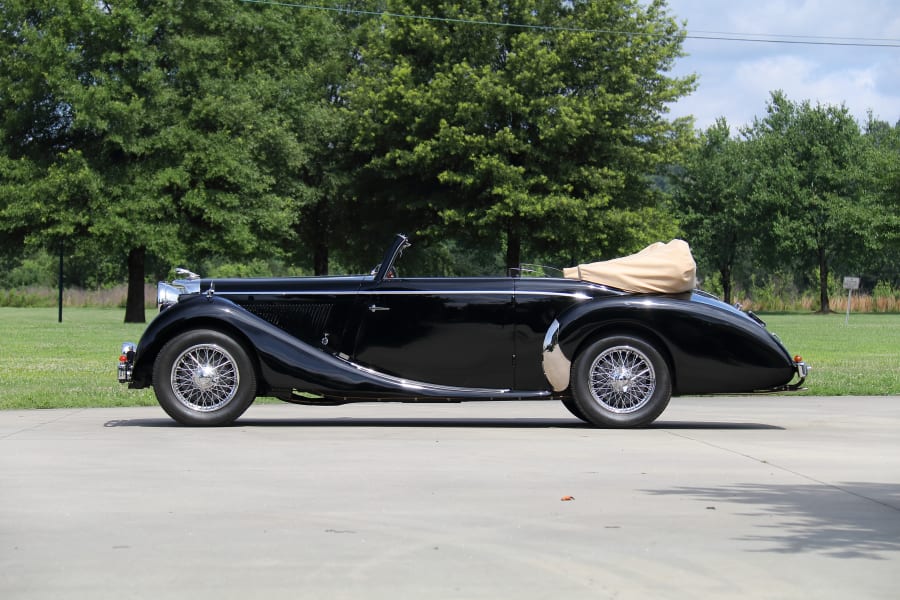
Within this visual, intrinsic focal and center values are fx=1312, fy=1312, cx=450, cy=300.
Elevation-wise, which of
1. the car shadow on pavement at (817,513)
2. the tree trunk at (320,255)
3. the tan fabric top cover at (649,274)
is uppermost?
the tree trunk at (320,255)

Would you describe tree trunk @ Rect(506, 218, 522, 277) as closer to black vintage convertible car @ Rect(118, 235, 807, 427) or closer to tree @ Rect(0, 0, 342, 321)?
tree @ Rect(0, 0, 342, 321)

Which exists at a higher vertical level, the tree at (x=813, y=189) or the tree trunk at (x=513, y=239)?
the tree at (x=813, y=189)

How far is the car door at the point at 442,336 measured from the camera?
437 inches

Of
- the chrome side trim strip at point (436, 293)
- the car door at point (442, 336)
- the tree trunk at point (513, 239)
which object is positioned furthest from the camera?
the tree trunk at point (513, 239)

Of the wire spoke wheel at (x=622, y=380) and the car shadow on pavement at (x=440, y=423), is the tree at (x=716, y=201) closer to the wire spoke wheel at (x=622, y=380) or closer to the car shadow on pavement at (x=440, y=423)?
the car shadow on pavement at (x=440, y=423)

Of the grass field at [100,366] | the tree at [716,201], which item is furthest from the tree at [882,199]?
the grass field at [100,366]

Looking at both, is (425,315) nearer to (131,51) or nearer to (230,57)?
(131,51)

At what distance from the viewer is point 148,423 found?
1153 centimetres

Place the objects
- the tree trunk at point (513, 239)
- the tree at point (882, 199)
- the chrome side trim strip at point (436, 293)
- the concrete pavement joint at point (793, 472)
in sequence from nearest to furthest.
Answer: the concrete pavement joint at point (793, 472) → the chrome side trim strip at point (436, 293) → the tree trunk at point (513, 239) → the tree at point (882, 199)

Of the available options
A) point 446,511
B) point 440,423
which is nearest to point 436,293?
point 440,423

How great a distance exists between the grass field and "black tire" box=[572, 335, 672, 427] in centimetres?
481

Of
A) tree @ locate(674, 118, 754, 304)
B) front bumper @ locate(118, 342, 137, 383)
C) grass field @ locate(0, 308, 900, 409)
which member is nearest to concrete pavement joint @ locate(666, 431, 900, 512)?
front bumper @ locate(118, 342, 137, 383)

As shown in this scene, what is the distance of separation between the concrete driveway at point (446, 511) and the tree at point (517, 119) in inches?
1246

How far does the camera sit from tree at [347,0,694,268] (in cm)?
4244
